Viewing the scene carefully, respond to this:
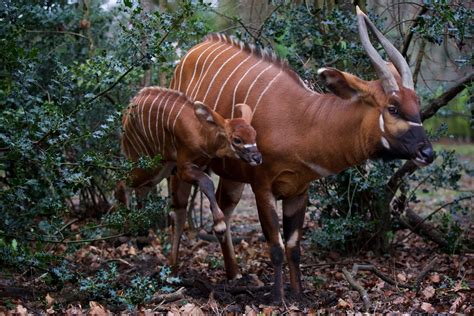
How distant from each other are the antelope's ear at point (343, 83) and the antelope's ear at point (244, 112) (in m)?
0.63

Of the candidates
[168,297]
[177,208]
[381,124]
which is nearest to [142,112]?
[177,208]

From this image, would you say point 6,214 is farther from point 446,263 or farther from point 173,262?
point 446,263

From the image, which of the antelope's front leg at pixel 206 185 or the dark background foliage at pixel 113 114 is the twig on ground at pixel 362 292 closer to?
the antelope's front leg at pixel 206 185

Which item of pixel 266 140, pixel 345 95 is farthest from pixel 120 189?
pixel 345 95

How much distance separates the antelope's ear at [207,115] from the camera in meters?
5.32

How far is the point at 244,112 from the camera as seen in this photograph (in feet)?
17.7

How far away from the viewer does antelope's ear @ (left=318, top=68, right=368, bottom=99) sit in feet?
16.3

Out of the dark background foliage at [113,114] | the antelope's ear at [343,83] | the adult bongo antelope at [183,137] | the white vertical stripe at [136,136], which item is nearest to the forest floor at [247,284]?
the dark background foliage at [113,114]

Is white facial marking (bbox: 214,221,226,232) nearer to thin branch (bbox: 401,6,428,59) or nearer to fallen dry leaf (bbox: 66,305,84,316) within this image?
fallen dry leaf (bbox: 66,305,84,316)

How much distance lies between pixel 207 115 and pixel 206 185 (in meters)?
0.51

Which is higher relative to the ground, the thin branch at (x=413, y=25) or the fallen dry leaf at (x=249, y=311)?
the thin branch at (x=413, y=25)

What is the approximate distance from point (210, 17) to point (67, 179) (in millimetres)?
4307

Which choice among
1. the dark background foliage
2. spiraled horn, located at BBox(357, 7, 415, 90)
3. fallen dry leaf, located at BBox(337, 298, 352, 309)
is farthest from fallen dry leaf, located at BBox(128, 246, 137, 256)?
spiraled horn, located at BBox(357, 7, 415, 90)

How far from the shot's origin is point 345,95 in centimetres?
510
